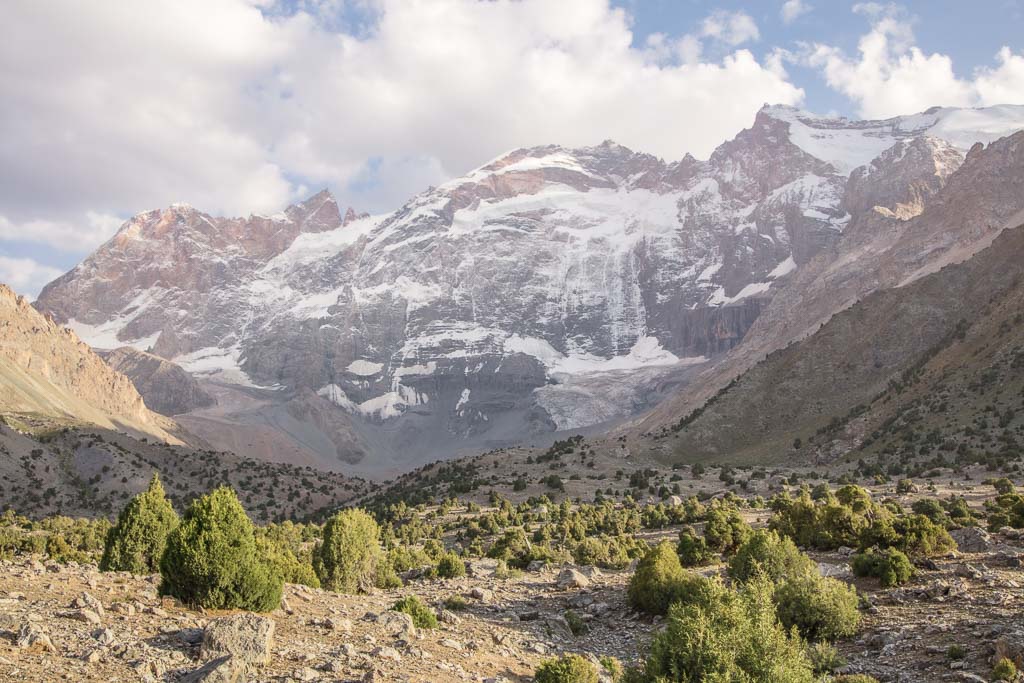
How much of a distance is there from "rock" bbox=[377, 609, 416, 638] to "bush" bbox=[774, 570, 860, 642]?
8420mm

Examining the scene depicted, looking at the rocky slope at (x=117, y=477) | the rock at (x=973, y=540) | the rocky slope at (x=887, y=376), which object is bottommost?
the rocky slope at (x=117, y=477)

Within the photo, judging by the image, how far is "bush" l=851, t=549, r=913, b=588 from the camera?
21297 mm

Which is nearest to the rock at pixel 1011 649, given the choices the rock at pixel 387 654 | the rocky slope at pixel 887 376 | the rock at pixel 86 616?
the rock at pixel 387 654

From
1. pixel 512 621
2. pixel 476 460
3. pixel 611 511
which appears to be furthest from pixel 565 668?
pixel 476 460

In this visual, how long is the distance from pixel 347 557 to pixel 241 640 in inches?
549

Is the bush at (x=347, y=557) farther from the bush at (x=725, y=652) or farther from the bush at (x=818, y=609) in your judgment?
the bush at (x=725, y=652)

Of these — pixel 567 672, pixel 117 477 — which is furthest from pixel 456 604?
pixel 117 477

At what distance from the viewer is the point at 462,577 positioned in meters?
30.5

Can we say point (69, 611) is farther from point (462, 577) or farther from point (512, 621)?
point (462, 577)

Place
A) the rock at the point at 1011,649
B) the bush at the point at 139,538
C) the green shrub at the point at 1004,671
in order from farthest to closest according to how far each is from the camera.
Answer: the bush at the point at 139,538
the rock at the point at 1011,649
the green shrub at the point at 1004,671

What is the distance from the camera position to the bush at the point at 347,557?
90.4 ft

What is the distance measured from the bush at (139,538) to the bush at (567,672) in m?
15.9

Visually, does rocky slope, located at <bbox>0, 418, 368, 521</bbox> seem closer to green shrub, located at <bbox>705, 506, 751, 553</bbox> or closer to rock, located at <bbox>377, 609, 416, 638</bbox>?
green shrub, located at <bbox>705, 506, 751, 553</bbox>

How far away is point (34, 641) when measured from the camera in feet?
43.6
